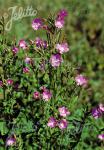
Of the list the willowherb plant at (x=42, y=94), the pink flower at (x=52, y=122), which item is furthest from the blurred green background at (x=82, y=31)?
the pink flower at (x=52, y=122)

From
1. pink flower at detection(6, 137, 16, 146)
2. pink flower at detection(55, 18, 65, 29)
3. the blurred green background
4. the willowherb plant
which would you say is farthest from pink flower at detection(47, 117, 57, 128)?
the blurred green background

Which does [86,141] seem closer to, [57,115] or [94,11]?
[57,115]

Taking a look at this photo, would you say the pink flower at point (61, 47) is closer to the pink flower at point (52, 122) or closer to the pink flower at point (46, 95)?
the pink flower at point (46, 95)

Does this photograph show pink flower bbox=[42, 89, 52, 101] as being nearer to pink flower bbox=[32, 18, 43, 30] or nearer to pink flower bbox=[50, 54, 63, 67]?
pink flower bbox=[50, 54, 63, 67]

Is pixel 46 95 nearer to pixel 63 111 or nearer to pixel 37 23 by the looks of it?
pixel 63 111

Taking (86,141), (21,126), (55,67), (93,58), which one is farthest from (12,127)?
(93,58)
